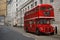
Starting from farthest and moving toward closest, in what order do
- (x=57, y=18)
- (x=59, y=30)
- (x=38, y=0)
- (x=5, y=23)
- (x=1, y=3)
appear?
(x=1, y=3) → (x=5, y=23) → (x=38, y=0) → (x=57, y=18) → (x=59, y=30)

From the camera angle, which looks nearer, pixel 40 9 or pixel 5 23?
pixel 40 9

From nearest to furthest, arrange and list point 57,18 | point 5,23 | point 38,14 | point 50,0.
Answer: point 38,14, point 57,18, point 50,0, point 5,23

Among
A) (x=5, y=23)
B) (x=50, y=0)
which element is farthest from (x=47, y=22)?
(x=5, y=23)

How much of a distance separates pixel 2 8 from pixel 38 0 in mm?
67330

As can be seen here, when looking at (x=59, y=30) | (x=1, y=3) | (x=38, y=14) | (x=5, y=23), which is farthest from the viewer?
(x=1, y=3)

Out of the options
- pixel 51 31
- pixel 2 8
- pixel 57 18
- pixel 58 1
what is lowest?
pixel 51 31

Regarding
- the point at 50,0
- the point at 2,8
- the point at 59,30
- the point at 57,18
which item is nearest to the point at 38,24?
the point at 59,30

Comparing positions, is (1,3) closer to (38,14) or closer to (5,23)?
(5,23)

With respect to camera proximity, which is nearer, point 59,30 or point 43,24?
point 43,24

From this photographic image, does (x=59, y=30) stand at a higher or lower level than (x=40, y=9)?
lower

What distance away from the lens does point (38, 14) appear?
85.4 feet

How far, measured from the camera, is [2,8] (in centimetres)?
10825

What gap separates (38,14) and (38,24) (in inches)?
60.7

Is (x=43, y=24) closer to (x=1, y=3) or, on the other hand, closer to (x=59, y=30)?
(x=59, y=30)
